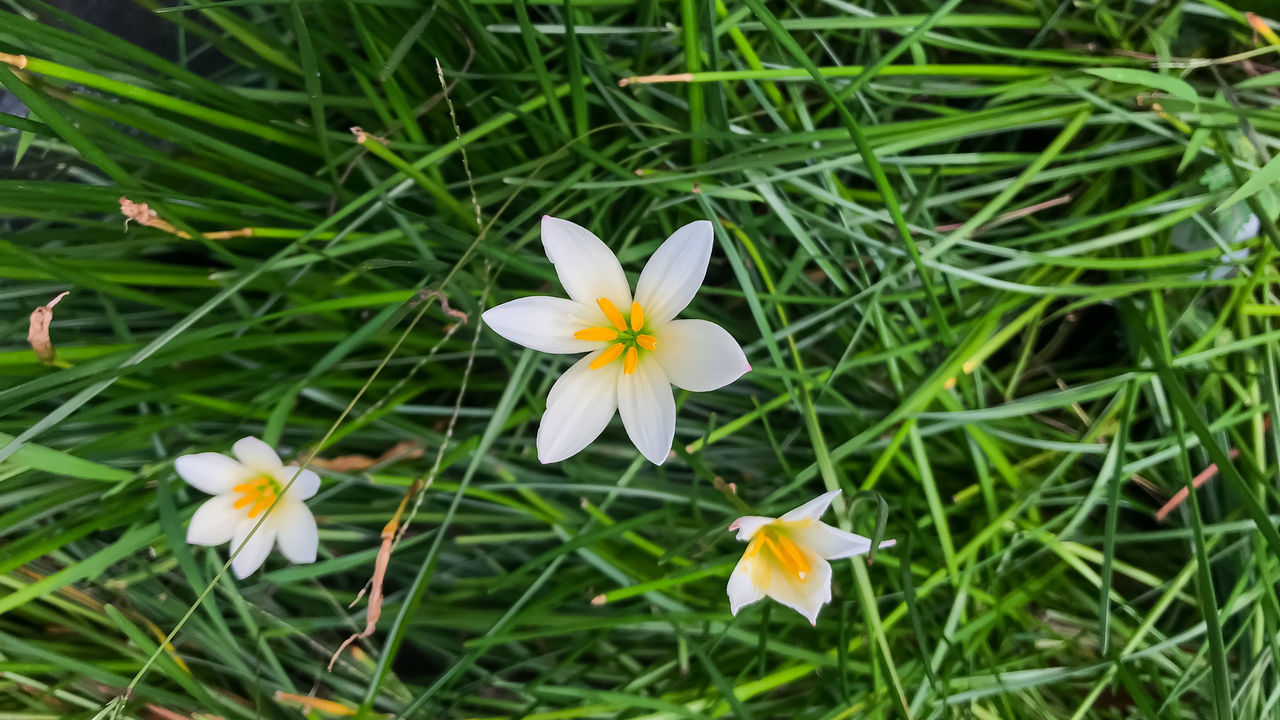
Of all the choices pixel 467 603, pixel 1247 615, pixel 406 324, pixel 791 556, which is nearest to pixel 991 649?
pixel 1247 615

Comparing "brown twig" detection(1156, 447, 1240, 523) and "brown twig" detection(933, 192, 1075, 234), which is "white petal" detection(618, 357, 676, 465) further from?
"brown twig" detection(1156, 447, 1240, 523)

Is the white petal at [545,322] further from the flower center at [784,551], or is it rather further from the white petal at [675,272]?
the flower center at [784,551]

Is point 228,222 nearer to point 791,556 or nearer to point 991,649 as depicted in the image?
point 791,556

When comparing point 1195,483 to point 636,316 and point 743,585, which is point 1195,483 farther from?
point 636,316

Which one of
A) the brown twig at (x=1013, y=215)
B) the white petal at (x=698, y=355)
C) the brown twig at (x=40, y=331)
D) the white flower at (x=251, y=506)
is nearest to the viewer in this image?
the white petal at (x=698, y=355)

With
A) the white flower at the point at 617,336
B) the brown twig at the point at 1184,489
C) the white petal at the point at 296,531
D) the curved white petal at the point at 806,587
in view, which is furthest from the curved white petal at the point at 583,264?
the brown twig at the point at 1184,489

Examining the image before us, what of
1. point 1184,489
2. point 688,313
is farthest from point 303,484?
→ point 1184,489
